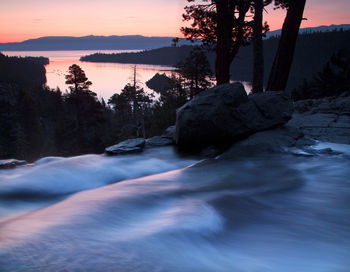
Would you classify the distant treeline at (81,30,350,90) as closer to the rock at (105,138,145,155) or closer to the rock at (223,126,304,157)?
the rock at (105,138,145,155)

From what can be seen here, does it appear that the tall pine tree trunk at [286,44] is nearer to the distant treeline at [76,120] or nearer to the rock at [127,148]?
the rock at [127,148]

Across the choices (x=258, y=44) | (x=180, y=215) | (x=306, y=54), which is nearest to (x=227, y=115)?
(x=180, y=215)

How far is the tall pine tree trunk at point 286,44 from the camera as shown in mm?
9758

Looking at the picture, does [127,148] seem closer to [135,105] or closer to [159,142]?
[159,142]

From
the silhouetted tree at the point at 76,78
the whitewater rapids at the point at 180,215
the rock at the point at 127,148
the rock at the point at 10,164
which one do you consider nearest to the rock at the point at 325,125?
the whitewater rapids at the point at 180,215

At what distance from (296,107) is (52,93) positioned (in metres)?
75.7

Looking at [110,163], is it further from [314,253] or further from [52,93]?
[52,93]

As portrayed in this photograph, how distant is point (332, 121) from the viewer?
7.84 metres

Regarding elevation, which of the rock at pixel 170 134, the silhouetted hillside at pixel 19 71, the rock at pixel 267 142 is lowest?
the rock at pixel 170 134

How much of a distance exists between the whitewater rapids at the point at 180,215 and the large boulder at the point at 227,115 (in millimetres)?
915

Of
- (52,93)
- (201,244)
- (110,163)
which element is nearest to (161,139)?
(110,163)

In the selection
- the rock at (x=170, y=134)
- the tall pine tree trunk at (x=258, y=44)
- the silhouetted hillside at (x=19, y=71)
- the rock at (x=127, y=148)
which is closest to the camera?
the rock at (x=127, y=148)

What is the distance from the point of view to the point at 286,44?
10.0 metres

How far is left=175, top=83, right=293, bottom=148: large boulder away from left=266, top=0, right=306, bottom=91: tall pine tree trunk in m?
3.42
